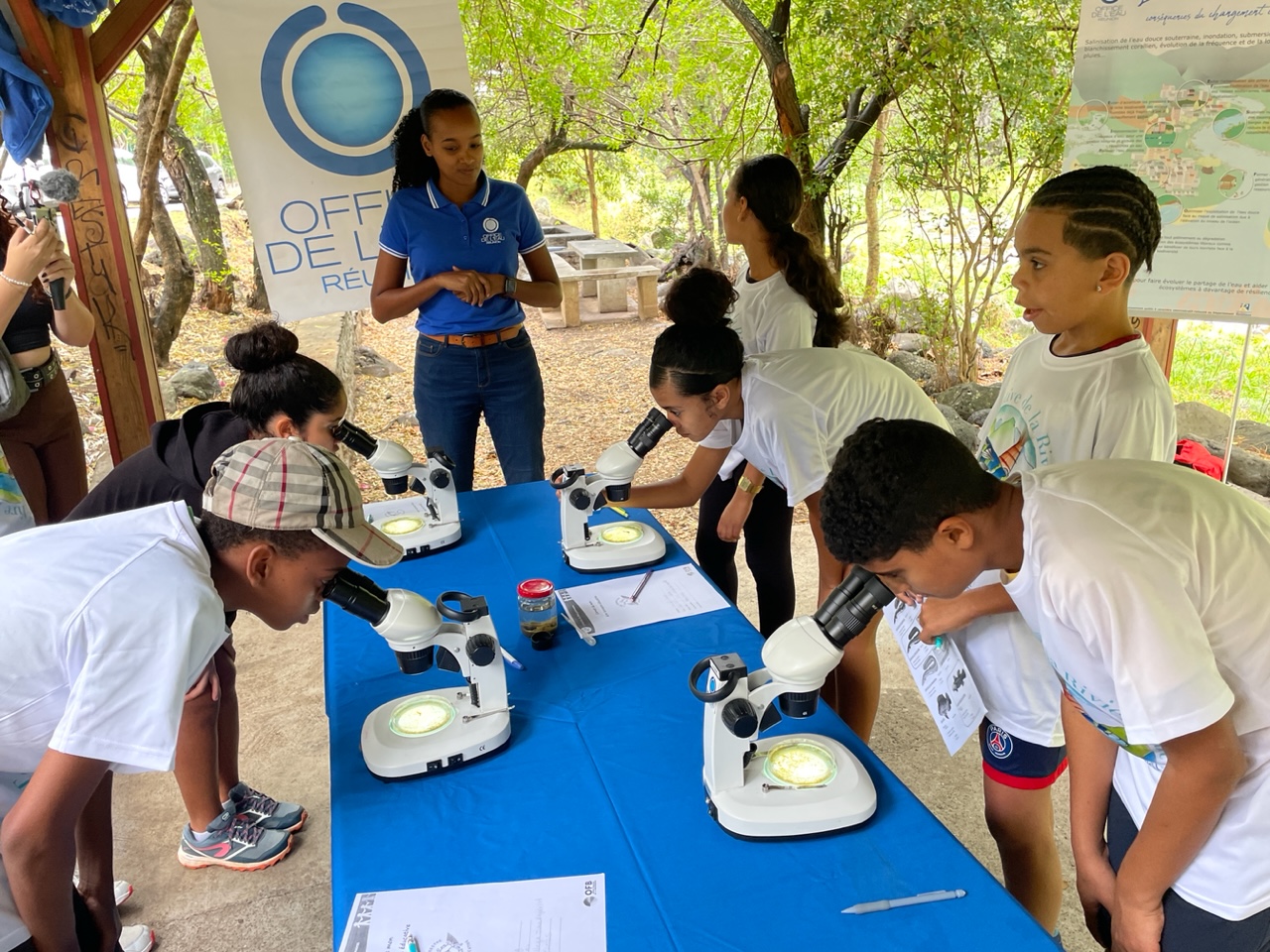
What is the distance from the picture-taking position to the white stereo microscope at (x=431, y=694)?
1.31m

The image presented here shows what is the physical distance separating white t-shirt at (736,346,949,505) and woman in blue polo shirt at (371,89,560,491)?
107 centimetres

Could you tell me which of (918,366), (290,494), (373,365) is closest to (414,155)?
(290,494)

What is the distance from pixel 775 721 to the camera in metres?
1.25

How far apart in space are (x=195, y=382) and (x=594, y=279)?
3.63m

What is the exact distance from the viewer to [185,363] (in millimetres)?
5914

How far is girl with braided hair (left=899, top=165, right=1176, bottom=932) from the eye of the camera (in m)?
1.46

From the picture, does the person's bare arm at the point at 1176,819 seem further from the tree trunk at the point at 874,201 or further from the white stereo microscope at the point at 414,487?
the tree trunk at the point at 874,201

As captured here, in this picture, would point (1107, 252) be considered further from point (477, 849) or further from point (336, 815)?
point (336, 815)

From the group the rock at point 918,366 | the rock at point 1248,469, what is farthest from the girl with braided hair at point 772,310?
the rock at point 918,366

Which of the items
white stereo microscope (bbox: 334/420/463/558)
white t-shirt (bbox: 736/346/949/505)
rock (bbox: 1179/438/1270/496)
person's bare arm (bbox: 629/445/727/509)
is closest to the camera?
white t-shirt (bbox: 736/346/949/505)

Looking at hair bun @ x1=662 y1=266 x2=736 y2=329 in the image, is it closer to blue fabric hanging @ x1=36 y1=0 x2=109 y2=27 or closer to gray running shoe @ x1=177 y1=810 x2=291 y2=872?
gray running shoe @ x1=177 y1=810 x2=291 y2=872

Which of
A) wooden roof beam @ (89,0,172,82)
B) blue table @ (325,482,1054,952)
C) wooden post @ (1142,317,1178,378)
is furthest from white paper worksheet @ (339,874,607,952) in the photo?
wooden post @ (1142,317,1178,378)

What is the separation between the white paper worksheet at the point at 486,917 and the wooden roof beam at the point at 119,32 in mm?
3072

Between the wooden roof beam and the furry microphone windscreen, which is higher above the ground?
the wooden roof beam
